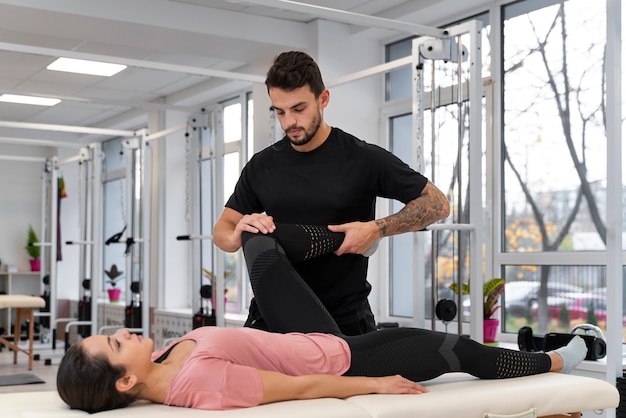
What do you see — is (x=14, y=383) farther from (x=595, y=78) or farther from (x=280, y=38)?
(x=595, y=78)

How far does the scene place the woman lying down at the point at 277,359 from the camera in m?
1.78

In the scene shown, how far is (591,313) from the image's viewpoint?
428 cm

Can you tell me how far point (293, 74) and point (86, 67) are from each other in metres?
4.86

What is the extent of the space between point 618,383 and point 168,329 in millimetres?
4885

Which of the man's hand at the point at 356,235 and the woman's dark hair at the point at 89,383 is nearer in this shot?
the woman's dark hair at the point at 89,383

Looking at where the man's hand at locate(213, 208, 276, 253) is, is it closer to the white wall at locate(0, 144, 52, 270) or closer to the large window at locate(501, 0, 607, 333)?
the large window at locate(501, 0, 607, 333)

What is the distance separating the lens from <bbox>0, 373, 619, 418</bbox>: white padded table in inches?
67.8

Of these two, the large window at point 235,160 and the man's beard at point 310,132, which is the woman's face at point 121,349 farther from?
the large window at point 235,160

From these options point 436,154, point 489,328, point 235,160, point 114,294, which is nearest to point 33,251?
point 114,294

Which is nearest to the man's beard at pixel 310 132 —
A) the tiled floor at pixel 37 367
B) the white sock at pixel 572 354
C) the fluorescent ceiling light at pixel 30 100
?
the white sock at pixel 572 354

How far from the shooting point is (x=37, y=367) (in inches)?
269

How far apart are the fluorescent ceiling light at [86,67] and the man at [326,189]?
14.7 feet

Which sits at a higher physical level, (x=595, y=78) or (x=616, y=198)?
(x=595, y=78)

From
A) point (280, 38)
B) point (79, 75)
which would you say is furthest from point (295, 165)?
point (79, 75)
